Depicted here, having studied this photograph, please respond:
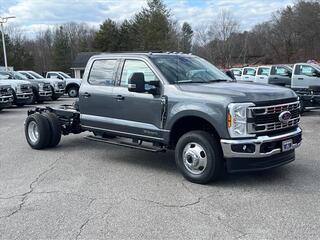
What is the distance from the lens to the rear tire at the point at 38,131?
359 inches

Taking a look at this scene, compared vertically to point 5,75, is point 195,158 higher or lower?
lower

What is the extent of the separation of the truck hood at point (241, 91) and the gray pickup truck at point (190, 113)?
1cm

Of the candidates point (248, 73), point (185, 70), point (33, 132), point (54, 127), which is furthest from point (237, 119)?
point (248, 73)

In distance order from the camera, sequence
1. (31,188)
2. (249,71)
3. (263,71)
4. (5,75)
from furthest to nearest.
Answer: (249,71), (263,71), (5,75), (31,188)

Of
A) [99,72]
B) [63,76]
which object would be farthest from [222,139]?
[63,76]

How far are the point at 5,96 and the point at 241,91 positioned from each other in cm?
1402

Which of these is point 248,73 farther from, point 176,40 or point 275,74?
point 176,40

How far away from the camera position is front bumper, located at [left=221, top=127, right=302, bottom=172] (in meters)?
5.99

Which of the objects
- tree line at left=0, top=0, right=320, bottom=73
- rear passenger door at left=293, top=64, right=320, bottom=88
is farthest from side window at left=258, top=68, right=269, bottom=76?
tree line at left=0, top=0, right=320, bottom=73

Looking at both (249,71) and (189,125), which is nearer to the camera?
(189,125)

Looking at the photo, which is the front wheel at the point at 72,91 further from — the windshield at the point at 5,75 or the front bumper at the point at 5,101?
the front bumper at the point at 5,101

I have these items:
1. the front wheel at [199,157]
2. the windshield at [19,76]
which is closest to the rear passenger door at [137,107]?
the front wheel at [199,157]

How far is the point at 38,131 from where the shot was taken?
9.16m

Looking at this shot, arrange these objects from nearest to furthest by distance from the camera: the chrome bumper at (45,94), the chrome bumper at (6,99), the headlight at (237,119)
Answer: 1. the headlight at (237,119)
2. the chrome bumper at (6,99)
3. the chrome bumper at (45,94)
